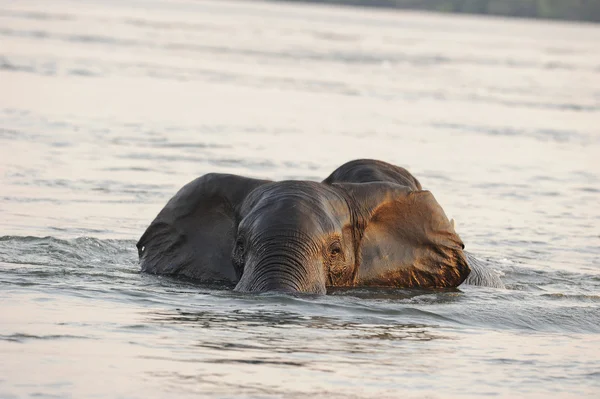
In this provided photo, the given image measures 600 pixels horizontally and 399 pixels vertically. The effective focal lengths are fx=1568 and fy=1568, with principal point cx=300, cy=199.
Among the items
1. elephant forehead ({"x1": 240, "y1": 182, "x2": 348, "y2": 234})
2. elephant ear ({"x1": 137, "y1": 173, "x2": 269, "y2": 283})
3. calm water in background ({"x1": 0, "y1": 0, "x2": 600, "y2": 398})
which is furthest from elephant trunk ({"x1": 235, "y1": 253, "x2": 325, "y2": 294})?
elephant ear ({"x1": 137, "y1": 173, "x2": 269, "y2": 283})

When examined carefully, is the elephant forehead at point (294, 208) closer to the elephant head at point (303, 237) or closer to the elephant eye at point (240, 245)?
the elephant head at point (303, 237)

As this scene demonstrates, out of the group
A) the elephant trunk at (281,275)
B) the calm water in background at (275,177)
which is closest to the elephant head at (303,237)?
the elephant trunk at (281,275)

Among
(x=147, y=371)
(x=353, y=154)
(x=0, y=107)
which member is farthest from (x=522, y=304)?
(x=0, y=107)

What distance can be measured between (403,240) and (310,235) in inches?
56.2

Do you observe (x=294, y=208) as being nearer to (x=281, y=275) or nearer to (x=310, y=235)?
(x=310, y=235)

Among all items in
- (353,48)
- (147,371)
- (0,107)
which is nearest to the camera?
(147,371)

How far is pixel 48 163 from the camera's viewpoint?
19.9 meters

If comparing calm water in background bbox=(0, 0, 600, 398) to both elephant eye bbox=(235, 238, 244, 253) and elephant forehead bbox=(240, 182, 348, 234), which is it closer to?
elephant eye bbox=(235, 238, 244, 253)

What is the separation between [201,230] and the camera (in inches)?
472

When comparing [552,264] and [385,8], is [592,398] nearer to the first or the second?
[552,264]

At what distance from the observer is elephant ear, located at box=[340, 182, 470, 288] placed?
11.6 m

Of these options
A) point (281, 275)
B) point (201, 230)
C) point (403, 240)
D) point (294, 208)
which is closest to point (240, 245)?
point (294, 208)

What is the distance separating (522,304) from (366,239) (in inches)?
53.7

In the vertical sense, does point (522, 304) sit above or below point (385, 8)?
below
